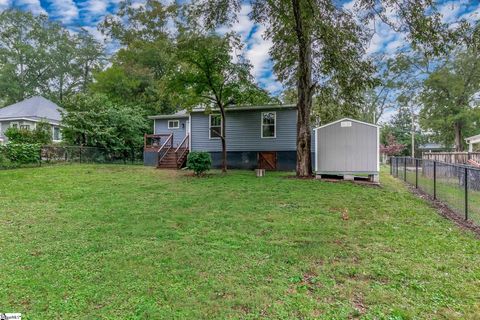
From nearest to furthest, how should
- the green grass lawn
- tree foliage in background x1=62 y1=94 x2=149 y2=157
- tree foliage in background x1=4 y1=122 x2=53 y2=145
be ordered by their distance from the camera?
1. the green grass lawn
2. tree foliage in background x1=4 y1=122 x2=53 y2=145
3. tree foliage in background x1=62 y1=94 x2=149 y2=157

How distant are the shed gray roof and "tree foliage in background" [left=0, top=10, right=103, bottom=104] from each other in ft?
25.1

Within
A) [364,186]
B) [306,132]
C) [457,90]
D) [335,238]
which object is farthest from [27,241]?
[457,90]

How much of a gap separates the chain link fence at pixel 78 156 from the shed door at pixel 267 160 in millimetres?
9099

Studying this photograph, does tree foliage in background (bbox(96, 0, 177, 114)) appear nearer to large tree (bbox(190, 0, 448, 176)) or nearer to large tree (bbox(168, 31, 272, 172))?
large tree (bbox(168, 31, 272, 172))

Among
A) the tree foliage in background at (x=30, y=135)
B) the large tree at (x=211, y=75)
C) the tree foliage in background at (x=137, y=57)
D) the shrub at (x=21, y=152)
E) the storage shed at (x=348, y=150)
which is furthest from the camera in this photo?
the tree foliage in background at (x=137, y=57)

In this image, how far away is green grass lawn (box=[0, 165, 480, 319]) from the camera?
2.51m

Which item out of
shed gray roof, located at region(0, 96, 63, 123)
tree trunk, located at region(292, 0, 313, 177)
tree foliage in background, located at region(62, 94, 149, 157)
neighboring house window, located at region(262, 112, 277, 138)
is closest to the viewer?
tree trunk, located at region(292, 0, 313, 177)

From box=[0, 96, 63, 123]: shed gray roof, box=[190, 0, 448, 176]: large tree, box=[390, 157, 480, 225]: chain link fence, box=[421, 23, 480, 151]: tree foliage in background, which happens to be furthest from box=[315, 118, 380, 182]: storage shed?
box=[0, 96, 63, 123]: shed gray roof

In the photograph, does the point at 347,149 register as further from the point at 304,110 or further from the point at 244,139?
the point at 244,139

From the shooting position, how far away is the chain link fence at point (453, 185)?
5.31 metres

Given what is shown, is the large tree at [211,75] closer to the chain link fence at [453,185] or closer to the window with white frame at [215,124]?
the window with white frame at [215,124]

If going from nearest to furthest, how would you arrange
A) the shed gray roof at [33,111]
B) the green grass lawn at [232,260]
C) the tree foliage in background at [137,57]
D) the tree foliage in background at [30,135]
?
the green grass lawn at [232,260] → the tree foliage in background at [30,135] → the shed gray roof at [33,111] → the tree foliage in background at [137,57]

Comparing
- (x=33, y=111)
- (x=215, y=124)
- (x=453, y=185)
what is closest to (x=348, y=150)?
(x=453, y=185)

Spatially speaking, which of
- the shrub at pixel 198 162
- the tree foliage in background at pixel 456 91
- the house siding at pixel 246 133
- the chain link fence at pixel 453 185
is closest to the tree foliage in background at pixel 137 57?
the house siding at pixel 246 133
